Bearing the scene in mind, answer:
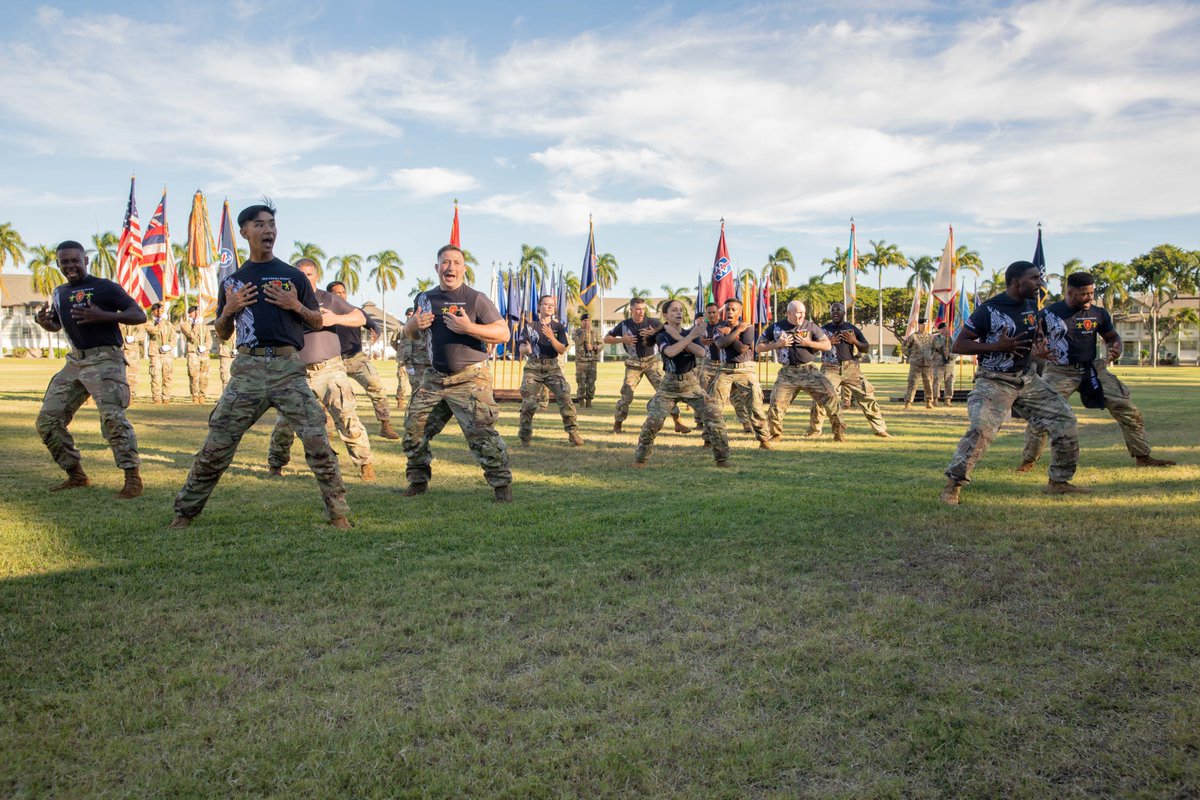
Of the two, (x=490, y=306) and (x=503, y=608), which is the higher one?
(x=490, y=306)

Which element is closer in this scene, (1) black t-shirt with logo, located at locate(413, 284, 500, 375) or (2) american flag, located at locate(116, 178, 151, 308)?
(1) black t-shirt with logo, located at locate(413, 284, 500, 375)

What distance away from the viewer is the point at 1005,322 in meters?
7.68

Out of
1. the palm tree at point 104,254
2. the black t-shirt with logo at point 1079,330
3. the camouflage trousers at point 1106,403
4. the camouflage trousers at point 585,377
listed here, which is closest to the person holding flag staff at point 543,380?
the camouflage trousers at point 585,377

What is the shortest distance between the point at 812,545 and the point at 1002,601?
1583 mm

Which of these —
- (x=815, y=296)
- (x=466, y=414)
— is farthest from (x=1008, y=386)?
(x=815, y=296)

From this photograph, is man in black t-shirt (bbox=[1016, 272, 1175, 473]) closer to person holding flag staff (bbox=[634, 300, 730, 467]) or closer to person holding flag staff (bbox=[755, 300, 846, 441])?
person holding flag staff (bbox=[755, 300, 846, 441])

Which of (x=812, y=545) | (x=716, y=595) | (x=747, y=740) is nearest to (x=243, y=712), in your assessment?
(x=747, y=740)

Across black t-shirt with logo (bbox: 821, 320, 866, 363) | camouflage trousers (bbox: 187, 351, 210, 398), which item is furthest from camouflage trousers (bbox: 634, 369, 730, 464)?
camouflage trousers (bbox: 187, 351, 210, 398)

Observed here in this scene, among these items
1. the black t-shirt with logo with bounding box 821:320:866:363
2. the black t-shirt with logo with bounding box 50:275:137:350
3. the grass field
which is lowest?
the grass field

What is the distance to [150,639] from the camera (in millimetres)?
4234

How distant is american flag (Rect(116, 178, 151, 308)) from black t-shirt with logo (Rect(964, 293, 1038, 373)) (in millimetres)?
15389

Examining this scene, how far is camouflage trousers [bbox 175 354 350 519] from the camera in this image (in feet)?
21.2

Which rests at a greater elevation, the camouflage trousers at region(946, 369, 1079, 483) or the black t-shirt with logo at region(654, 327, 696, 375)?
the black t-shirt with logo at region(654, 327, 696, 375)

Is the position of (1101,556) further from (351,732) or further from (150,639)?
(150,639)
